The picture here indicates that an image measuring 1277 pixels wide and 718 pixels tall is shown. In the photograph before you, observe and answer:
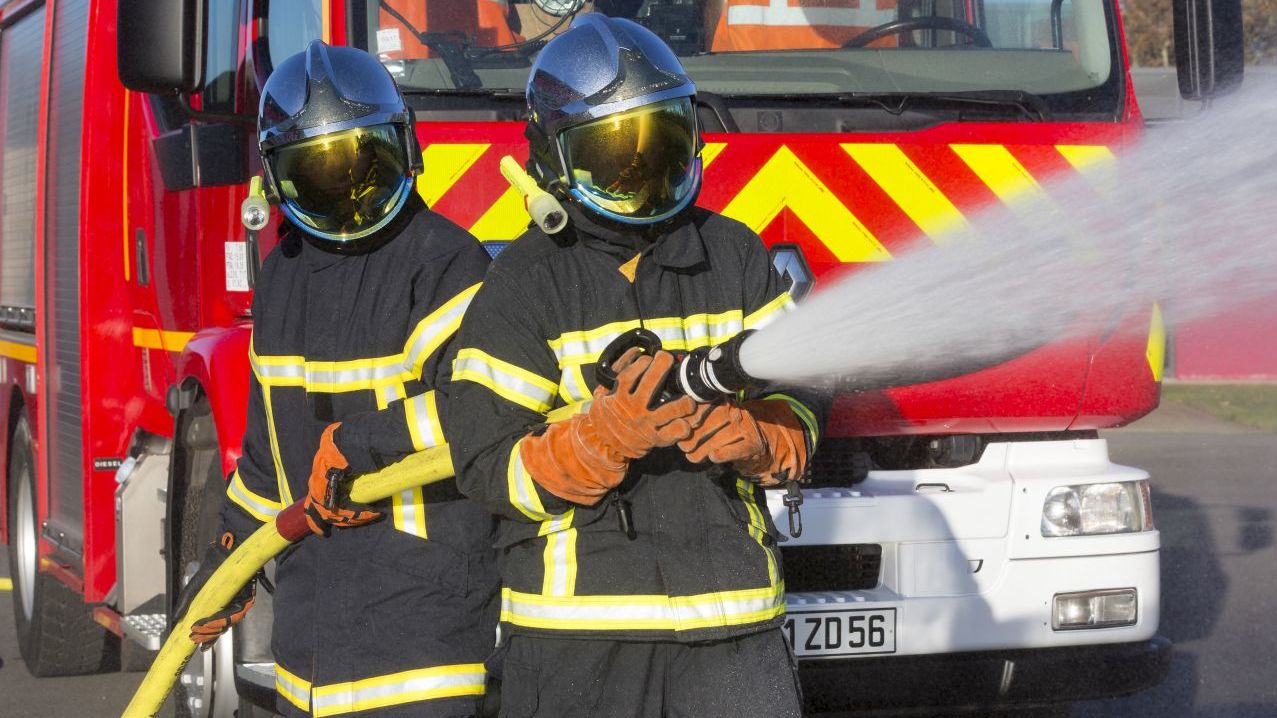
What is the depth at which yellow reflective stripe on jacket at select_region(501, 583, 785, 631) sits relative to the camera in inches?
115

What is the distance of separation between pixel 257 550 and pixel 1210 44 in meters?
3.00

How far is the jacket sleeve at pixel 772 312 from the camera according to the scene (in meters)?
3.09

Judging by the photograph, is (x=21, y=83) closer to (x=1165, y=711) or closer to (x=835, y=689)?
(x=835, y=689)

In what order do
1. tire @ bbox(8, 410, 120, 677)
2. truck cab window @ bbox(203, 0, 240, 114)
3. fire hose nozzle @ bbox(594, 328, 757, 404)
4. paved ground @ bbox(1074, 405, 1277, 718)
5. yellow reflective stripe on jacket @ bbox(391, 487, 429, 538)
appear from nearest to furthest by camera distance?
1. fire hose nozzle @ bbox(594, 328, 757, 404)
2. yellow reflective stripe on jacket @ bbox(391, 487, 429, 538)
3. truck cab window @ bbox(203, 0, 240, 114)
4. paved ground @ bbox(1074, 405, 1277, 718)
5. tire @ bbox(8, 410, 120, 677)

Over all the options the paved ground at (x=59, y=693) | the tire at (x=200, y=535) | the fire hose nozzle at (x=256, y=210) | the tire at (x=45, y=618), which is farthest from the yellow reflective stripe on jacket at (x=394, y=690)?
the tire at (x=45, y=618)

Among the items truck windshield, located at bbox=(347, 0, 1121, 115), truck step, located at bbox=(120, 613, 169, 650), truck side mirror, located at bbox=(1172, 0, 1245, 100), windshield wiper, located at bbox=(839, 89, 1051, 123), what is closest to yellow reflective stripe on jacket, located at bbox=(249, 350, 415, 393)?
truck windshield, located at bbox=(347, 0, 1121, 115)

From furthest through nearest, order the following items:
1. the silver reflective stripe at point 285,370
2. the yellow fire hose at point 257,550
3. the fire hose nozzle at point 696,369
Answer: the silver reflective stripe at point 285,370 → the yellow fire hose at point 257,550 → the fire hose nozzle at point 696,369

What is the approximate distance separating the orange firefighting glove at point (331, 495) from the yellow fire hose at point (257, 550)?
0.09 feet

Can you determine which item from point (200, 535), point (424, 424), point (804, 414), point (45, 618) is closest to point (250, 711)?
point (200, 535)

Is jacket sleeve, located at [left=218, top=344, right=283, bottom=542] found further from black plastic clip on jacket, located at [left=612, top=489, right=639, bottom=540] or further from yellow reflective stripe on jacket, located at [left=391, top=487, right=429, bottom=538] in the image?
black plastic clip on jacket, located at [left=612, top=489, right=639, bottom=540]

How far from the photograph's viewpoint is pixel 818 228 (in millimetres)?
4703

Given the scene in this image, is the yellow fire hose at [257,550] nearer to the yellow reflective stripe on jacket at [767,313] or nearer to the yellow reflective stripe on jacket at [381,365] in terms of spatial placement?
the yellow reflective stripe on jacket at [381,365]

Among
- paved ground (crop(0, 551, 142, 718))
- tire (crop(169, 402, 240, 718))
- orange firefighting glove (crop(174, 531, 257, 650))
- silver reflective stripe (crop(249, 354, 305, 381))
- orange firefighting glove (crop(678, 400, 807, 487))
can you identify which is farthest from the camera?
paved ground (crop(0, 551, 142, 718))

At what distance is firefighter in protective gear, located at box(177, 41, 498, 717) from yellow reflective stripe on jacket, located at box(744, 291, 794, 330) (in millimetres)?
606
